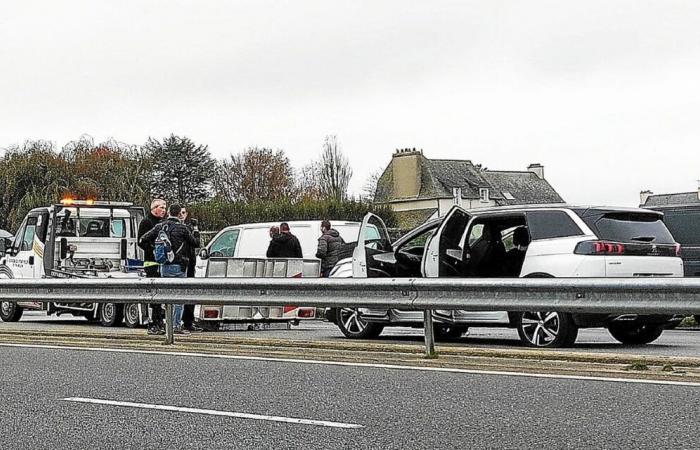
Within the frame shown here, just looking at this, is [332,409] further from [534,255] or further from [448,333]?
[448,333]

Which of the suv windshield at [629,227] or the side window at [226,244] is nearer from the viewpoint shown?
the suv windshield at [629,227]

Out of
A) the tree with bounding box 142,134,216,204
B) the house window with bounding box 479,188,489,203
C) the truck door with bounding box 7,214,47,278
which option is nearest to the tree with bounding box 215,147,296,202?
the tree with bounding box 142,134,216,204

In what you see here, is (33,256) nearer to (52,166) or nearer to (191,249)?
(191,249)

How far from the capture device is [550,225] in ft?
44.1

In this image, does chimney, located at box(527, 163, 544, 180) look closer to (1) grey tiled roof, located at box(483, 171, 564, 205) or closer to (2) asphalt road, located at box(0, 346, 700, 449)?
(1) grey tiled roof, located at box(483, 171, 564, 205)

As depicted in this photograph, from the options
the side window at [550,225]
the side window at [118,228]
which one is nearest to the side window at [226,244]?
the side window at [118,228]

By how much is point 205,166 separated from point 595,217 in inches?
2767

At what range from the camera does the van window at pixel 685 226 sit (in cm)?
2108

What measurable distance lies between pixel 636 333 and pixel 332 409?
725 centimetres

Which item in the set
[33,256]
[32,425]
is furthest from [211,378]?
[33,256]

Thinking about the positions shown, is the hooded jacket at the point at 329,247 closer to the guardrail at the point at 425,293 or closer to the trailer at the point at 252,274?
the trailer at the point at 252,274

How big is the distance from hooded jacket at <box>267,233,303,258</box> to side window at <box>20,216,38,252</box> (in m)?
4.94

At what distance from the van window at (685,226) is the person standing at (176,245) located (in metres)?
10.0

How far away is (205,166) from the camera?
82188 millimetres
